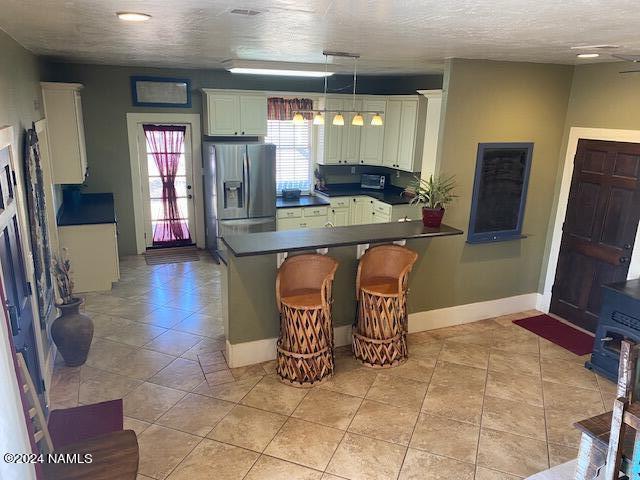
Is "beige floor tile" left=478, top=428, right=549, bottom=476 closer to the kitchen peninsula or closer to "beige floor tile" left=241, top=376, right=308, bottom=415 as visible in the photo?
"beige floor tile" left=241, top=376, right=308, bottom=415

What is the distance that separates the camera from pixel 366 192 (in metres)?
7.18

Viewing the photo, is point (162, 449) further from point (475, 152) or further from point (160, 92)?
point (160, 92)

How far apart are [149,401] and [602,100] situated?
4806 mm

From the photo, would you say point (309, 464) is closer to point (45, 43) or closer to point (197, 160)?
point (45, 43)

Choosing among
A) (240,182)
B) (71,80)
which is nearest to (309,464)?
(240,182)

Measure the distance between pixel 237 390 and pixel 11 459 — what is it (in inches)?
84.7

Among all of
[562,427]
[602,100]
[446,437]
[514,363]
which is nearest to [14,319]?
[446,437]

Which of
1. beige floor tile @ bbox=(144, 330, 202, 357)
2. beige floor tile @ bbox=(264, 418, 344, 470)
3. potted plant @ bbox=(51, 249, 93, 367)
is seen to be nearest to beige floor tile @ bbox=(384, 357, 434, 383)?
beige floor tile @ bbox=(264, 418, 344, 470)

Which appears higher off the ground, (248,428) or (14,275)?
(14,275)

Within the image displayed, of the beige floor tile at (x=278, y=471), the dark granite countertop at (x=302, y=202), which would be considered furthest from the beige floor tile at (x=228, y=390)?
the dark granite countertop at (x=302, y=202)

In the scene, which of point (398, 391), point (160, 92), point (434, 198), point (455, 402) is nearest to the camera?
point (455, 402)

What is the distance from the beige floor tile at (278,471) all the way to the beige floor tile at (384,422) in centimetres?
50

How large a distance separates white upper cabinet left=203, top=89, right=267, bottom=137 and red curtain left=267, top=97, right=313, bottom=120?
0.34m

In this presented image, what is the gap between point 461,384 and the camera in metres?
3.85
